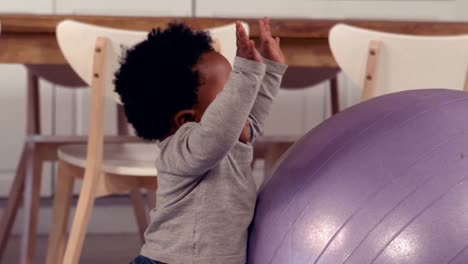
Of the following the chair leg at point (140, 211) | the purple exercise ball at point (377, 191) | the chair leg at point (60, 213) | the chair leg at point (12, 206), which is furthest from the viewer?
the chair leg at point (140, 211)

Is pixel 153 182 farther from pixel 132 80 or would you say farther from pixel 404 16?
pixel 404 16

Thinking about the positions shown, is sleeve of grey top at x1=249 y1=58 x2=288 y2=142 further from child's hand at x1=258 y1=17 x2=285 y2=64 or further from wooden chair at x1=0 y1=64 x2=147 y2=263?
wooden chair at x1=0 y1=64 x2=147 y2=263

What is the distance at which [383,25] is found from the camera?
A: 6.59 ft

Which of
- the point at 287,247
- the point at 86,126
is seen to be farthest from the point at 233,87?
the point at 86,126

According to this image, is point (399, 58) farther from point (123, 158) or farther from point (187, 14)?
point (187, 14)

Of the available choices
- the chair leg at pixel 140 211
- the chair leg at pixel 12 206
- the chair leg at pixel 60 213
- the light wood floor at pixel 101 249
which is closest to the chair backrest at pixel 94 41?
the chair leg at pixel 60 213

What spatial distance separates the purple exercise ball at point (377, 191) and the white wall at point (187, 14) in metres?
2.20

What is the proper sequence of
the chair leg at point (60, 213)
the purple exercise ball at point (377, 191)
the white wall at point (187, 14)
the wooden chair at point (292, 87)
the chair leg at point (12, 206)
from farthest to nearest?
the white wall at point (187, 14), the chair leg at point (12, 206), the wooden chair at point (292, 87), the chair leg at point (60, 213), the purple exercise ball at point (377, 191)

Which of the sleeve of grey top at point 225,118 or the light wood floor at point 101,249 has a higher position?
the sleeve of grey top at point 225,118

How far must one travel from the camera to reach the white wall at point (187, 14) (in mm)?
3287

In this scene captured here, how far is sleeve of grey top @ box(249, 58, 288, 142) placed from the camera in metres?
1.29

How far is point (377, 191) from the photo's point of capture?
104cm

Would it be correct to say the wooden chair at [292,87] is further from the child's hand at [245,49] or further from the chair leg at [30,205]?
the child's hand at [245,49]

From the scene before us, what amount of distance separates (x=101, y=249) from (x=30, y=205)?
815mm
